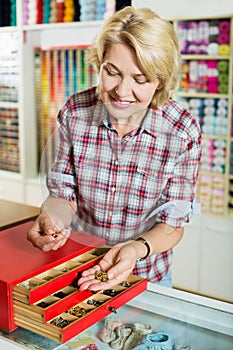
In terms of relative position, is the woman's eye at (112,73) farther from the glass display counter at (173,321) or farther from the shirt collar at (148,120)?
the glass display counter at (173,321)

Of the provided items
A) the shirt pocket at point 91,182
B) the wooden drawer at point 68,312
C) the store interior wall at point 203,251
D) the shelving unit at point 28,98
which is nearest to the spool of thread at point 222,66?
the store interior wall at point 203,251

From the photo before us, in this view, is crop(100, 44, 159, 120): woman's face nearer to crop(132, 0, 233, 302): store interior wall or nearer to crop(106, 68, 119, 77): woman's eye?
crop(106, 68, 119, 77): woman's eye

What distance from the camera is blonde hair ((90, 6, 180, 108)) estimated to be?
41.4 inches

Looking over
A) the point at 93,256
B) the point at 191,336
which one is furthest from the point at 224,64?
the point at 191,336

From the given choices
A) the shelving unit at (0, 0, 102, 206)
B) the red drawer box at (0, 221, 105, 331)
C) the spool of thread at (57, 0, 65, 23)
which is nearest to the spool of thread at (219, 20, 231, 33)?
the shelving unit at (0, 0, 102, 206)

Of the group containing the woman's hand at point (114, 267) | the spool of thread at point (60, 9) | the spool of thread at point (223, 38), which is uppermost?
the spool of thread at point (60, 9)

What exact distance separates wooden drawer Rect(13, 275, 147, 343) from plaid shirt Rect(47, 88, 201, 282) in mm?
238

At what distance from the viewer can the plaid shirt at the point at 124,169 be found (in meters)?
1.12

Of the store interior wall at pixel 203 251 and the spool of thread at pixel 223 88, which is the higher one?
the spool of thread at pixel 223 88

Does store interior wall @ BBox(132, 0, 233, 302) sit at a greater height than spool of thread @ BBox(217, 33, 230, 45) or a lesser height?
lesser

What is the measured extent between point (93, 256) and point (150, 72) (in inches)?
15.6

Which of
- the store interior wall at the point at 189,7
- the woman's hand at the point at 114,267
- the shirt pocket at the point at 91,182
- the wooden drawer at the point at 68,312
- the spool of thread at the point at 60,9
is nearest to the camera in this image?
the wooden drawer at the point at 68,312

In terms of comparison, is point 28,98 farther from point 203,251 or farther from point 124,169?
point 124,169

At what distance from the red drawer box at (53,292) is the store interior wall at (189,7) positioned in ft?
5.37
